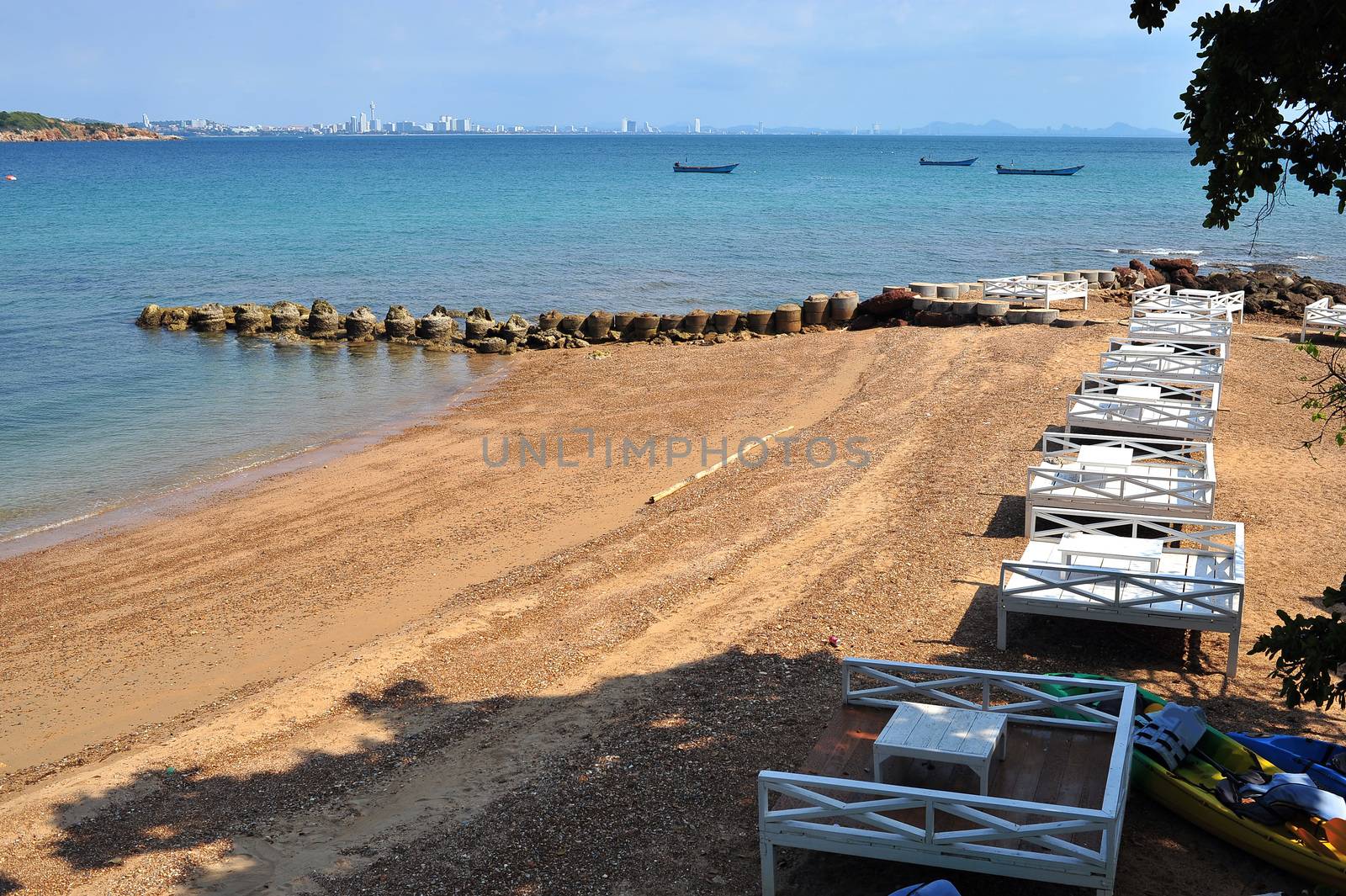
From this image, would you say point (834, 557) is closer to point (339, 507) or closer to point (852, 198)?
point (339, 507)

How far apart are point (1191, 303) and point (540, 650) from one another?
1925cm

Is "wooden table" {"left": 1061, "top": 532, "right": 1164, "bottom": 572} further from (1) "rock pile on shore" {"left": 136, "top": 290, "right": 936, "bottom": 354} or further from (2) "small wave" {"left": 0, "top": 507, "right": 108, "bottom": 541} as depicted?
(1) "rock pile on shore" {"left": 136, "top": 290, "right": 936, "bottom": 354}

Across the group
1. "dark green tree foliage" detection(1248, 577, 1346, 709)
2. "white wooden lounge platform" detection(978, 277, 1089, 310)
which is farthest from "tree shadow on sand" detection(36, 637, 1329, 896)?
"white wooden lounge platform" detection(978, 277, 1089, 310)

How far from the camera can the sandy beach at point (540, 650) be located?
22.8 ft

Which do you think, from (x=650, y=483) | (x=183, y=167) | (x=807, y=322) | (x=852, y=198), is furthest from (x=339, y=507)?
(x=183, y=167)

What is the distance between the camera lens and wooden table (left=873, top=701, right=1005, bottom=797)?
19.2 ft

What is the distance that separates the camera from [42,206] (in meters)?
73.3

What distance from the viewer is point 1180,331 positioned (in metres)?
20.1

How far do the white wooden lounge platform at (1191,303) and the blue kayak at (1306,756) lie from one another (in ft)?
56.0

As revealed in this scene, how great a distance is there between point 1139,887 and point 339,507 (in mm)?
11941

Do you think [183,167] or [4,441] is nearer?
[4,441]

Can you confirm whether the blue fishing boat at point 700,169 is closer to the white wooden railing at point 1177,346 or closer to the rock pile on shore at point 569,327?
the rock pile on shore at point 569,327

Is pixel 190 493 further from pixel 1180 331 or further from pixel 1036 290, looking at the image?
pixel 1036 290

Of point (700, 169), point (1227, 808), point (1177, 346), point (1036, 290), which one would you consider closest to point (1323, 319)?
point (1177, 346)
